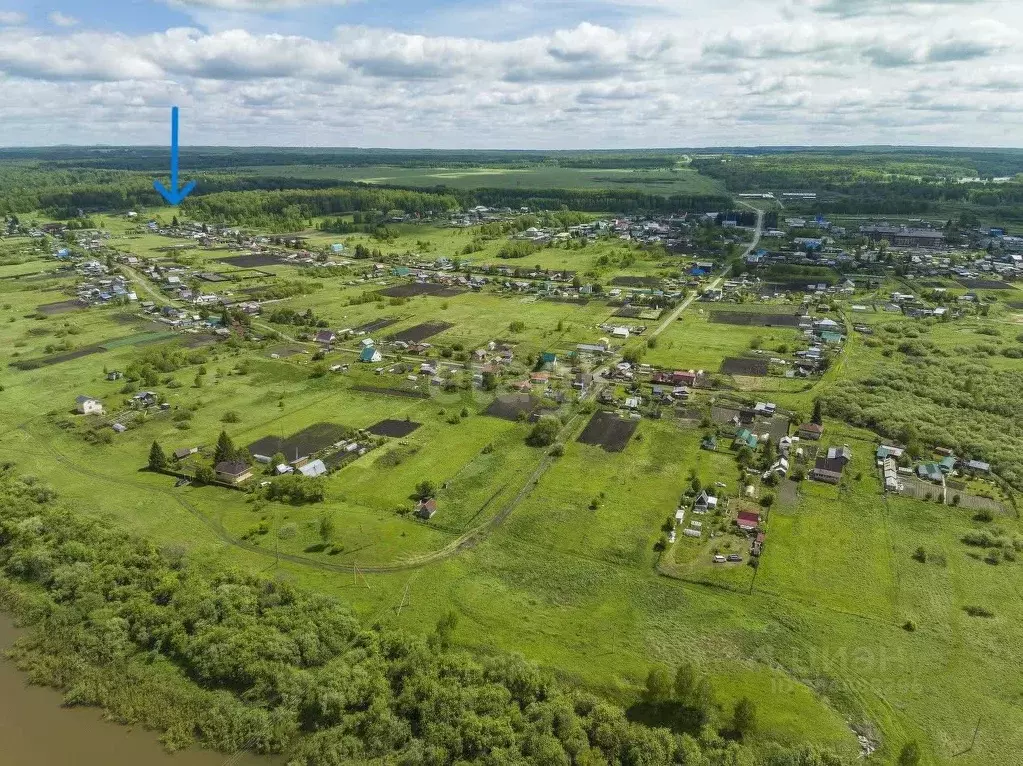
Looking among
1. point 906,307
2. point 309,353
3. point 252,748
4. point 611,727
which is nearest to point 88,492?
point 252,748

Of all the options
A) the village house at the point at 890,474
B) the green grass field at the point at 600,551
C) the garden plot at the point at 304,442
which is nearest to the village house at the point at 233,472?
the green grass field at the point at 600,551

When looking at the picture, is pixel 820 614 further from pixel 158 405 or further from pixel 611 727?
pixel 158 405

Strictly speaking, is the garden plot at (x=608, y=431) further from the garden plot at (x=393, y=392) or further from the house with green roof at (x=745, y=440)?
the garden plot at (x=393, y=392)

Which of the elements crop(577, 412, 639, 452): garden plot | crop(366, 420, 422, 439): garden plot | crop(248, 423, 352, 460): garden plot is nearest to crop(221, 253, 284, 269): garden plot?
crop(248, 423, 352, 460): garden plot

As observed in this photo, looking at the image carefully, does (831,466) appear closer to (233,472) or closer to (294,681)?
(294,681)

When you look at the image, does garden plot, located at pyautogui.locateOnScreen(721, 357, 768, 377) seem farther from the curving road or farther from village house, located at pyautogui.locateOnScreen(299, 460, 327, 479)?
village house, located at pyautogui.locateOnScreen(299, 460, 327, 479)

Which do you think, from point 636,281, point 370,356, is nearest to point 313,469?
point 370,356
